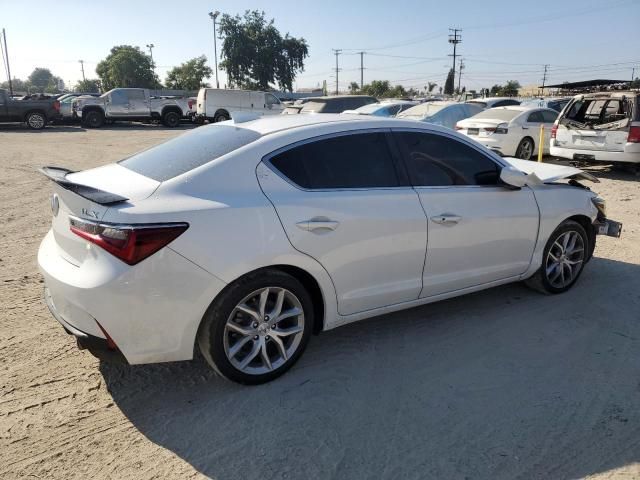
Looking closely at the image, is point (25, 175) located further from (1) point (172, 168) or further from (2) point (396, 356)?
(2) point (396, 356)

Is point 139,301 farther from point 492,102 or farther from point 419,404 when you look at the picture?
point 492,102

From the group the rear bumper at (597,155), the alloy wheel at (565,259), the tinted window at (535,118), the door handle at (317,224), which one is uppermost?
the tinted window at (535,118)

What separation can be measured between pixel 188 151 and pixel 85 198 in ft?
2.60

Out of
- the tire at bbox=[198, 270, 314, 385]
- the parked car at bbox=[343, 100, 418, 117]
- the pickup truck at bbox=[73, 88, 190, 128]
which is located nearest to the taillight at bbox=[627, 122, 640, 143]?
the parked car at bbox=[343, 100, 418, 117]

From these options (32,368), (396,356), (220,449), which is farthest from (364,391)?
(32,368)

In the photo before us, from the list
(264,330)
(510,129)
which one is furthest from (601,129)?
(264,330)

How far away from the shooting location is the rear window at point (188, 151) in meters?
3.19

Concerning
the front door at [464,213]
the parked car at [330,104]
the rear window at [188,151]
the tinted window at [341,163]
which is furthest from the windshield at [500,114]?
the rear window at [188,151]

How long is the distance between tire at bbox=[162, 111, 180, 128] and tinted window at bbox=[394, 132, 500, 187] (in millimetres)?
26491

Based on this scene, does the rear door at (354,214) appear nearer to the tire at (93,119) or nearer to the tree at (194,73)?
the tire at (93,119)

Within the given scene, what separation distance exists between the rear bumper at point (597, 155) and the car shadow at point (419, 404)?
724 cm

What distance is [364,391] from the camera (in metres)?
3.18

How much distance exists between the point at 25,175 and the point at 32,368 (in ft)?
29.6

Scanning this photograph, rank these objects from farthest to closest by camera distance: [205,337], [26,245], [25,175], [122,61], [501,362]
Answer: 1. [122,61]
2. [25,175]
3. [26,245]
4. [501,362]
5. [205,337]
